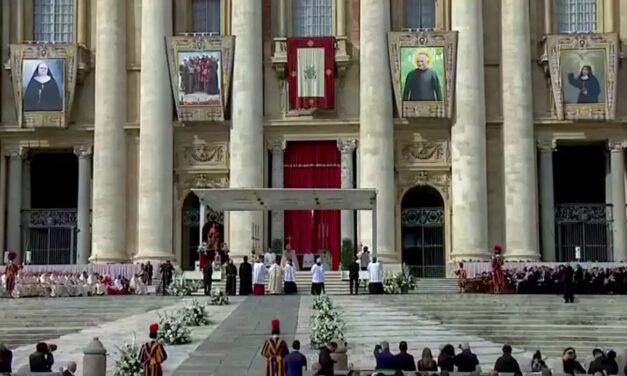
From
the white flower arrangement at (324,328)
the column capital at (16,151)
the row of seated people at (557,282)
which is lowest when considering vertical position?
the white flower arrangement at (324,328)

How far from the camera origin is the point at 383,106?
48.5 m

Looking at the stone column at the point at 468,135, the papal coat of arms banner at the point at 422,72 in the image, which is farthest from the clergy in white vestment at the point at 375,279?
the papal coat of arms banner at the point at 422,72

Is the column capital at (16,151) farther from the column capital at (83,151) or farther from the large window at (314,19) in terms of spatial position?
the large window at (314,19)

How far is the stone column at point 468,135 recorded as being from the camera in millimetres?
48031

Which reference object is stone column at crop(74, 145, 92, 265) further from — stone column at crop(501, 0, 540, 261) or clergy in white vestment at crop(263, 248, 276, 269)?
stone column at crop(501, 0, 540, 261)

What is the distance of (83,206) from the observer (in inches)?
1980

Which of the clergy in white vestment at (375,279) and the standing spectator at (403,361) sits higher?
the clergy in white vestment at (375,279)

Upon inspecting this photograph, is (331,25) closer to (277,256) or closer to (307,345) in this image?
(277,256)

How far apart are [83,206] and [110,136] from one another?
3.31 metres

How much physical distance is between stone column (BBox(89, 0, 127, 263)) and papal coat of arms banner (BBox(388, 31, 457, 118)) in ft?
36.6

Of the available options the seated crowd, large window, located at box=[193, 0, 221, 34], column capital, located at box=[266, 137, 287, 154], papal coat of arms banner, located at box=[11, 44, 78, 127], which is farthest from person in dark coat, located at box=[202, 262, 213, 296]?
the seated crowd

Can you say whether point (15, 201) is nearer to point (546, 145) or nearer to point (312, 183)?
point (312, 183)

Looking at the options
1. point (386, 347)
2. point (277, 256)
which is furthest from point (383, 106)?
point (386, 347)

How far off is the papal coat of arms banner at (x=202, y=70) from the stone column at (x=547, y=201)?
1327cm
